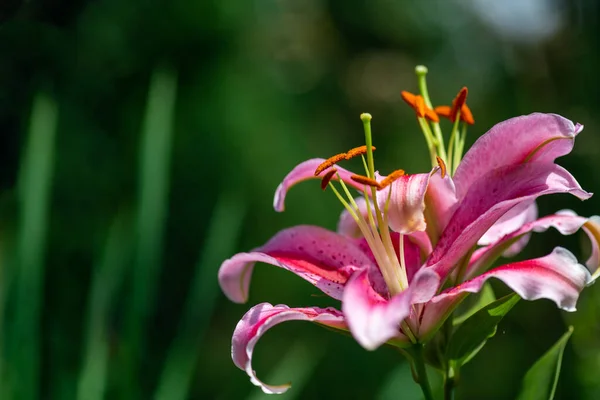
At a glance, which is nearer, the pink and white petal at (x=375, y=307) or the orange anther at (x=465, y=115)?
the pink and white petal at (x=375, y=307)

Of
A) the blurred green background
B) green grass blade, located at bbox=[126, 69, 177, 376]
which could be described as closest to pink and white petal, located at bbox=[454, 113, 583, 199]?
green grass blade, located at bbox=[126, 69, 177, 376]

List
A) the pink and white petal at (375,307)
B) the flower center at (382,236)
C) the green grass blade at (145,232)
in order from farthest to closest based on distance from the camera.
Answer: the green grass blade at (145,232)
the flower center at (382,236)
the pink and white petal at (375,307)

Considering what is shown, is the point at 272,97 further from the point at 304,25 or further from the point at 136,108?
the point at 304,25

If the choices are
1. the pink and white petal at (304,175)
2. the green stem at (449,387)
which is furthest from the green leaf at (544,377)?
the pink and white petal at (304,175)

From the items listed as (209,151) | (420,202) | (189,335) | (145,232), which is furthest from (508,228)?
(209,151)

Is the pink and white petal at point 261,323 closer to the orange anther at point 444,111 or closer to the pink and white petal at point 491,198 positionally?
the pink and white petal at point 491,198

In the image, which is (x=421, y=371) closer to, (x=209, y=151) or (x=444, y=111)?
(x=444, y=111)

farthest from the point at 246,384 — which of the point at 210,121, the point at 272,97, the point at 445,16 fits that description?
the point at 445,16

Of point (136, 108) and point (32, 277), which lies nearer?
point (32, 277)
